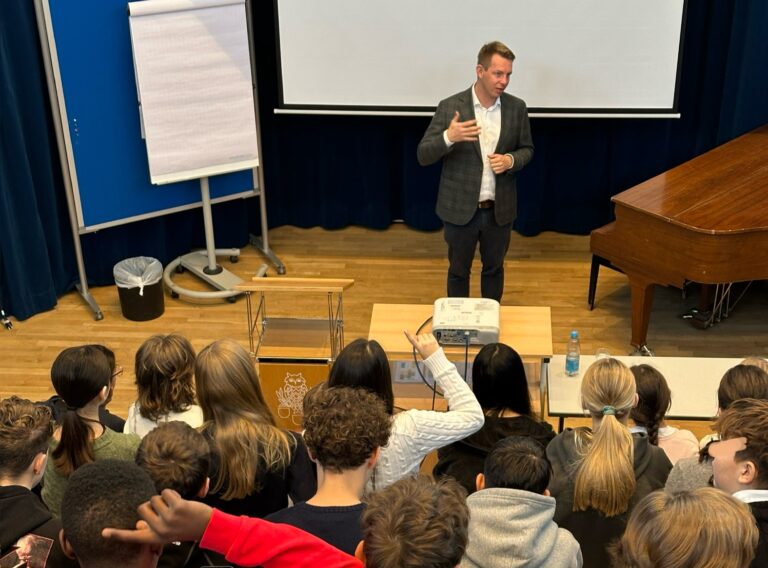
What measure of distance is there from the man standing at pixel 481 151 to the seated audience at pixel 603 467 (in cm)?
206

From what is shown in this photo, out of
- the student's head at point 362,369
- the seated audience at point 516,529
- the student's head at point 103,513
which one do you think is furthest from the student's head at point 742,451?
the student's head at point 103,513

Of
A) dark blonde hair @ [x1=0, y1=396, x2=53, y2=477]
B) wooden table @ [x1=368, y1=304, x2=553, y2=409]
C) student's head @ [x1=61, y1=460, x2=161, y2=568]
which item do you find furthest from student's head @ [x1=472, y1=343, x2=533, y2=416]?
student's head @ [x1=61, y1=460, x2=161, y2=568]

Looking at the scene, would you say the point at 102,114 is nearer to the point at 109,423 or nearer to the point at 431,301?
the point at 431,301

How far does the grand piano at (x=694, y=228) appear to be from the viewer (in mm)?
4191

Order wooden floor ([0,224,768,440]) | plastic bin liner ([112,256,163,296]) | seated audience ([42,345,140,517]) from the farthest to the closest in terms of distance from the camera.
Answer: plastic bin liner ([112,256,163,296]), wooden floor ([0,224,768,440]), seated audience ([42,345,140,517])

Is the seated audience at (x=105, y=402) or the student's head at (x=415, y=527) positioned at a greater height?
the student's head at (x=415, y=527)

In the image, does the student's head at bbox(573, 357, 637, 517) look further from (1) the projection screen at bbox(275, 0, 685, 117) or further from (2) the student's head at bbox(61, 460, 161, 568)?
(1) the projection screen at bbox(275, 0, 685, 117)

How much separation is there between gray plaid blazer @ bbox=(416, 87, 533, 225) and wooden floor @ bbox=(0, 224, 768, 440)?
0.85 metres

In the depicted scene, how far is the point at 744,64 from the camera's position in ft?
17.8

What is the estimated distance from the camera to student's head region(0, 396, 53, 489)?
208cm

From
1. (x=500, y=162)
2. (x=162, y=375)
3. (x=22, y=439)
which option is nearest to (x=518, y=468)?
(x=22, y=439)

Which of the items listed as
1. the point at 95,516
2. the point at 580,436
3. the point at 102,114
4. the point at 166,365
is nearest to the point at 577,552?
the point at 580,436

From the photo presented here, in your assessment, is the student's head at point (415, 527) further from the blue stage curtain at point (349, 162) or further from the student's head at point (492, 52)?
the blue stage curtain at point (349, 162)

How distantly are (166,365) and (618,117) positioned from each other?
3543mm
